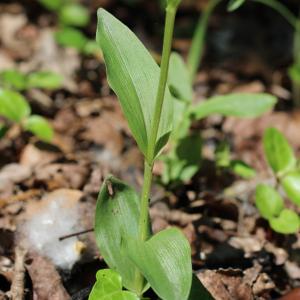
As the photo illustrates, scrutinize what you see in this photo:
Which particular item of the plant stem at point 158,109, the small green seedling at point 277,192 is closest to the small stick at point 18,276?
the plant stem at point 158,109

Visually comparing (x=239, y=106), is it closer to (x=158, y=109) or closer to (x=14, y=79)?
(x=158, y=109)

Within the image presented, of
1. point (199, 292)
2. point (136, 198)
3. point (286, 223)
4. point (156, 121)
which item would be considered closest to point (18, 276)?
point (136, 198)

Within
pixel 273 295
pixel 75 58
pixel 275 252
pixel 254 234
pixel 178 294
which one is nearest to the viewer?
pixel 178 294

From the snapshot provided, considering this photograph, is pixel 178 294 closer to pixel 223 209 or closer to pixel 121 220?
pixel 121 220

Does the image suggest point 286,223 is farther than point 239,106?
No

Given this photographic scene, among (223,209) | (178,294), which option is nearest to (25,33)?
(223,209)

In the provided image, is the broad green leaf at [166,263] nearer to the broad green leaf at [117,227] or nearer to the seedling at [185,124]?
the broad green leaf at [117,227]

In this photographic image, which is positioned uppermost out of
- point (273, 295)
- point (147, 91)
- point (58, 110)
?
point (147, 91)
